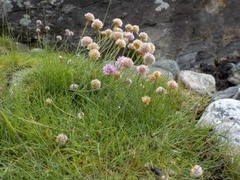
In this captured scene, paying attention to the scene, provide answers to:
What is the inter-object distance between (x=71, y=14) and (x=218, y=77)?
71.4 inches

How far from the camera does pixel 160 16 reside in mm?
4324

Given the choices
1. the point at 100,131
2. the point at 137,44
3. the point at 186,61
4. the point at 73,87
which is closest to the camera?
the point at 100,131

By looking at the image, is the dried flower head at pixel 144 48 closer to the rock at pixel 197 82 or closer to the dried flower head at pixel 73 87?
the dried flower head at pixel 73 87

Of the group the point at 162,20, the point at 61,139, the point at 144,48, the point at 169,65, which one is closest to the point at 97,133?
the point at 61,139

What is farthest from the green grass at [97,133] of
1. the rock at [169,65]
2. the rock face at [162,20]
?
the rock face at [162,20]

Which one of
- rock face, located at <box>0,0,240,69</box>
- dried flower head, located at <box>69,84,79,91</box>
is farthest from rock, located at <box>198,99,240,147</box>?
rock face, located at <box>0,0,240,69</box>

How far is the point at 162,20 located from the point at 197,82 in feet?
3.72

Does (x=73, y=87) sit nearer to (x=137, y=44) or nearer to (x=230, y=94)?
(x=137, y=44)

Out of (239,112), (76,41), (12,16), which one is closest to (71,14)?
(76,41)

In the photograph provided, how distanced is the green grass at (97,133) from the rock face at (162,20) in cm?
183

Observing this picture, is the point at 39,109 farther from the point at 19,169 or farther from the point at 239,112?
the point at 239,112

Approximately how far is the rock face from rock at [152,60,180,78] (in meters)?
0.31

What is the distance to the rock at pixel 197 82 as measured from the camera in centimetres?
341

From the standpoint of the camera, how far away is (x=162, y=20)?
434cm
